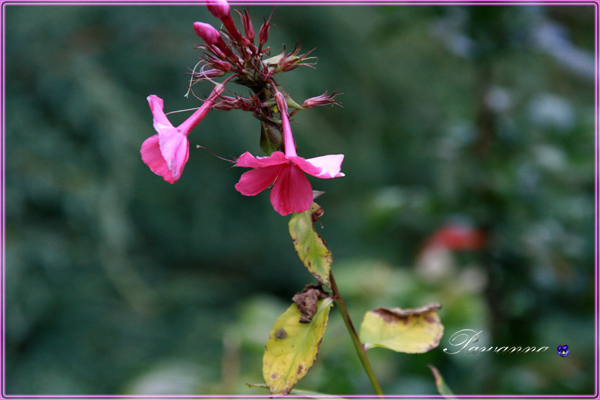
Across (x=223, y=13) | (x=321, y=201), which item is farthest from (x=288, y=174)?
(x=321, y=201)

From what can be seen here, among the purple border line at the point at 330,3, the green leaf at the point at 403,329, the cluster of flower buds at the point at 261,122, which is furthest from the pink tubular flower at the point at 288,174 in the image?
the purple border line at the point at 330,3

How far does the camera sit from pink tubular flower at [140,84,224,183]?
1.02 feet

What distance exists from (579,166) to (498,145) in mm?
150

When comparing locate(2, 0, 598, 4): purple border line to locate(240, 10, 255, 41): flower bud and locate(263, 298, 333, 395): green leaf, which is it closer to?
locate(240, 10, 255, 41): flower bud

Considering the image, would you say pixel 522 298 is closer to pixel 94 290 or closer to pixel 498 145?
pixel 498 145

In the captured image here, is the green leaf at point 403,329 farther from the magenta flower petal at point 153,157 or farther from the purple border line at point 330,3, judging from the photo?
the purple border line at point 330,3

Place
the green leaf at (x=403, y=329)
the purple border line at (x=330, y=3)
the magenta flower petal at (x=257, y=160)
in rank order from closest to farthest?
the magenta flower petal at (x=257, y=160), the green leaf at (x=403, y=329), the purple border line at (x=330, y=3)

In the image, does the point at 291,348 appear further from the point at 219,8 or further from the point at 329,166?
the point at 219,8

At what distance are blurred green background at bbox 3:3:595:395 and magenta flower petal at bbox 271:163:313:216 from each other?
480 millimetres

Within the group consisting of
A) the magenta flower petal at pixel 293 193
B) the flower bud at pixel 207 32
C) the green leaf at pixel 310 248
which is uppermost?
the flower bud at pixel 207 32

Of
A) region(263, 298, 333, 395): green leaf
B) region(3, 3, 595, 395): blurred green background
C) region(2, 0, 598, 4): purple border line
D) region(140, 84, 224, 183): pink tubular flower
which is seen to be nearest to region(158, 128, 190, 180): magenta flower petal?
region(140, 84, 224, 183): pink tubular flower

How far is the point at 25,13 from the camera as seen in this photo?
137cm

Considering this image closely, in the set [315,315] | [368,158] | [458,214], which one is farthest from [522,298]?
[368,158]

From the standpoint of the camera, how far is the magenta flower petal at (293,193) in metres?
0.32
